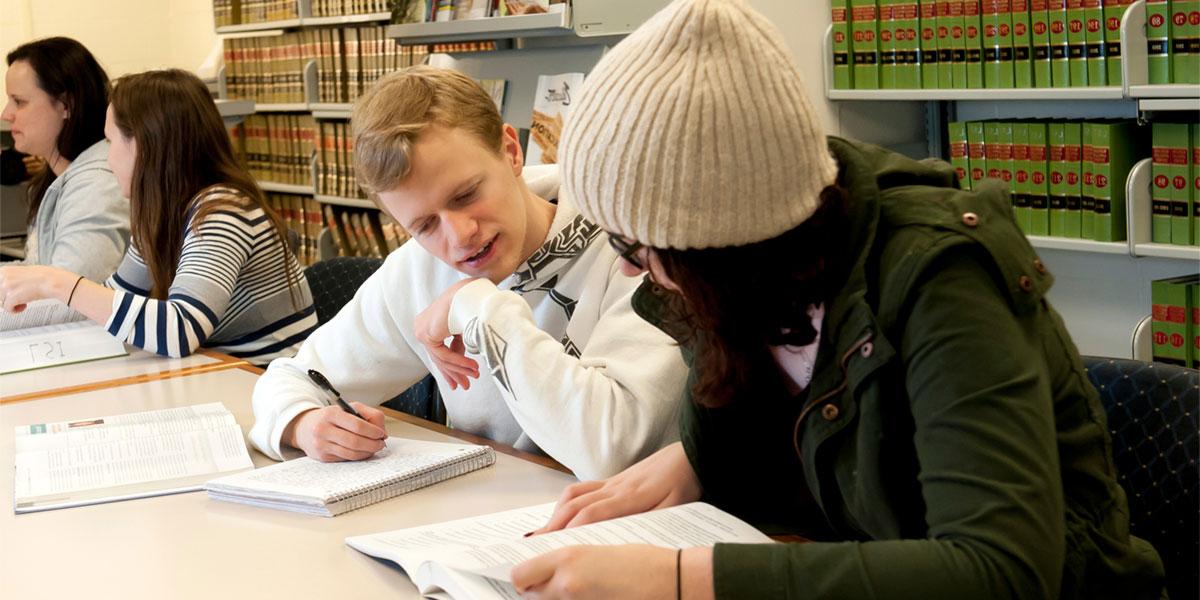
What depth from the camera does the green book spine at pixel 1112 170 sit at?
8.68ft

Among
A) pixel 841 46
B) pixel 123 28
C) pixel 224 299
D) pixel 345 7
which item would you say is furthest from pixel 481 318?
pixel 123 28

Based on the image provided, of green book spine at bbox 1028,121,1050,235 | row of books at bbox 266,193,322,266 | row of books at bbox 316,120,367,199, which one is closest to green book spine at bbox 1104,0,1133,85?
green book spine at bbox 1028,121,1050,235

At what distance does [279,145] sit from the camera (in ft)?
17.5

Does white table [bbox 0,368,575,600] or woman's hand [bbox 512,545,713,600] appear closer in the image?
woman's hand [bbox 512,545,713,600]

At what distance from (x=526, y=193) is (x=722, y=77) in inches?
28.1

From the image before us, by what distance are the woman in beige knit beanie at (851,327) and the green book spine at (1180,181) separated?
1767mm

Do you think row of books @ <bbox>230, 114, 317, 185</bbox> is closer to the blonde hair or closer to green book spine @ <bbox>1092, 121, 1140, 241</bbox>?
green book spine @ <bbox>1092, 121, 1140, 241</bbox>

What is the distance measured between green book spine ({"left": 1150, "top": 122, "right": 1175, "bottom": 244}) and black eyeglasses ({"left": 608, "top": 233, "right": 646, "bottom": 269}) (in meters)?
1.98

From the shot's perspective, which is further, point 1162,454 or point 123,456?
point 123,456

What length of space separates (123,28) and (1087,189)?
195 inches

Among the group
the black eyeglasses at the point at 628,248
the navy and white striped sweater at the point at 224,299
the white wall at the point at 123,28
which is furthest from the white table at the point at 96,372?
the white wall at the point at 123,28

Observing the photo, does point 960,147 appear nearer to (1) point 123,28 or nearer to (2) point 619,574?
(2) point 619,574

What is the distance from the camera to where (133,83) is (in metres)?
2.42

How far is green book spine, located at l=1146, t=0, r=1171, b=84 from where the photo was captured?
7.98 feet
